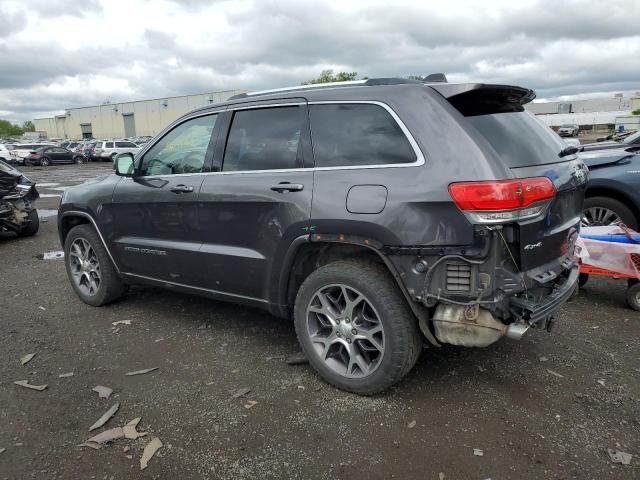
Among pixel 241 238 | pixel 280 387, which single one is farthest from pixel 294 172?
pixel 280 387

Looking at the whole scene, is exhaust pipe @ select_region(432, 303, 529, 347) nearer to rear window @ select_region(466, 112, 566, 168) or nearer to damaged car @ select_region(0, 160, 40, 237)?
rear window @ select_region(466, 112, 566, 168)

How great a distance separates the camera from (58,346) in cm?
424

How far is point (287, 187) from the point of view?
11.1ft

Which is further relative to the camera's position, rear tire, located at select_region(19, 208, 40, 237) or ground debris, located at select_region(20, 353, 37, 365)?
rear tire, located at select_region(19, 208, 40, 237)

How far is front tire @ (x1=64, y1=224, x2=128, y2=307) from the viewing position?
4902 mm

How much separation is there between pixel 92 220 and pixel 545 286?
396 cm

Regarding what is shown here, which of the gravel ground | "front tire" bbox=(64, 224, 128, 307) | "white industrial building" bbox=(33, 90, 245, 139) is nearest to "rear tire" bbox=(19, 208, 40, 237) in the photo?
"front tire" bbox=(64, 224, 128, 307)

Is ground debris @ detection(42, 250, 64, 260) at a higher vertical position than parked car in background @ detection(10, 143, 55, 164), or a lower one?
lower

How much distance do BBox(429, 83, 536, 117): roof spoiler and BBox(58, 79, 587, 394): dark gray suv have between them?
12mm

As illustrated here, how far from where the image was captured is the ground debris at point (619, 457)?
2.65m

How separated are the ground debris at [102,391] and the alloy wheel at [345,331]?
1407 mm

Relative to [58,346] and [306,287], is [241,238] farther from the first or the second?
[58,346]

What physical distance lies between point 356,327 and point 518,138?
5.09ft

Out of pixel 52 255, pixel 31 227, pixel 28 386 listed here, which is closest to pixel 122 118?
pixel 31 227
